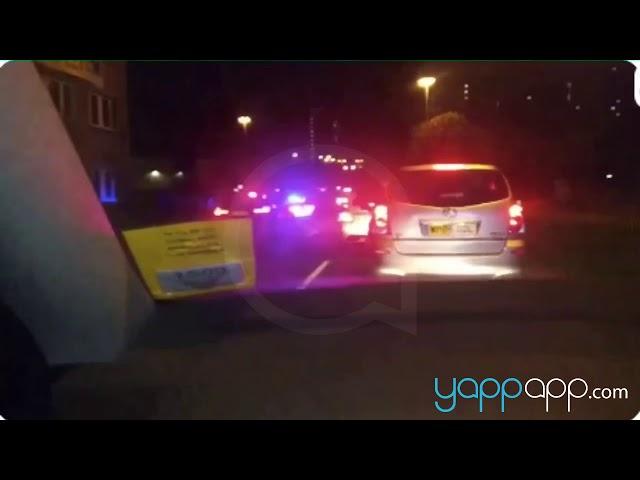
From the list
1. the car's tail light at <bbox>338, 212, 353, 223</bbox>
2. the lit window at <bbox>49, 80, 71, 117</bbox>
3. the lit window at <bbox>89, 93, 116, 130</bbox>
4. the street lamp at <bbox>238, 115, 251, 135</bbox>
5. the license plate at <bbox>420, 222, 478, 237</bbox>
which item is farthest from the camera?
the car's tail light at <bbox>338, 212, 353, 223</bbox>

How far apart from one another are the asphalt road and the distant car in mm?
210

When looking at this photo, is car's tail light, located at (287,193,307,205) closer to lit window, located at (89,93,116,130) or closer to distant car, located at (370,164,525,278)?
distant car, located at (370,164,525,278)

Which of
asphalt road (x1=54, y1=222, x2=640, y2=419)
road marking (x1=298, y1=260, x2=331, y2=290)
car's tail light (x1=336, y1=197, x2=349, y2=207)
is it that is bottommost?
asphalt road (x1=54, y1=222, x2=640, y2=419)

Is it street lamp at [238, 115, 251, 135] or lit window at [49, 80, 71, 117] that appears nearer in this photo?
lit window at [49, 80, 71, 117]

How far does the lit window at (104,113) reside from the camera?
17.8 ft

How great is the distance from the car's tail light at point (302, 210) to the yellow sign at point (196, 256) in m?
0.39

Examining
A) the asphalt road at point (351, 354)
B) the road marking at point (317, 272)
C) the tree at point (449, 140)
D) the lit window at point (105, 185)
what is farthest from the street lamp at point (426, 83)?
the lit window at point (105, 185)

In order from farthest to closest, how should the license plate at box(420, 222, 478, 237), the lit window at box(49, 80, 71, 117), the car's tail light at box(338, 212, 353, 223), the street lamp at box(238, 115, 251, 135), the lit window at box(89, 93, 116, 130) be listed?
the car's tail light at box(338, 212, 353, 223)
the license plate at box(420, 222, 478, 237)
the street lamp at box(238, 115, 251, 135)
the lit window at box(89, 93, 116, 130)
the lit window at box(49, 80, 71, 117)

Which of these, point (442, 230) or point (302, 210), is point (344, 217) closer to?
point (302, 210)

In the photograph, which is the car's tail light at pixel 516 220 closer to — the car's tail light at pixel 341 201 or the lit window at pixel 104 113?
the car's tail light at pixel 341 201

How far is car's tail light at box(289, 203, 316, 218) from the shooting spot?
5855mm

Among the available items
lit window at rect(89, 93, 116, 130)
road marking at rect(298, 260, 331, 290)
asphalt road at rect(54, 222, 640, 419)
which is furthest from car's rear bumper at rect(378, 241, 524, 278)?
lit window at rect(89, 93, 116, 130)

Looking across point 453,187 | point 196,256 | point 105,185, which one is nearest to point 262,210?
point 196,256

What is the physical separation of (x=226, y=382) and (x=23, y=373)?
1.22 m
